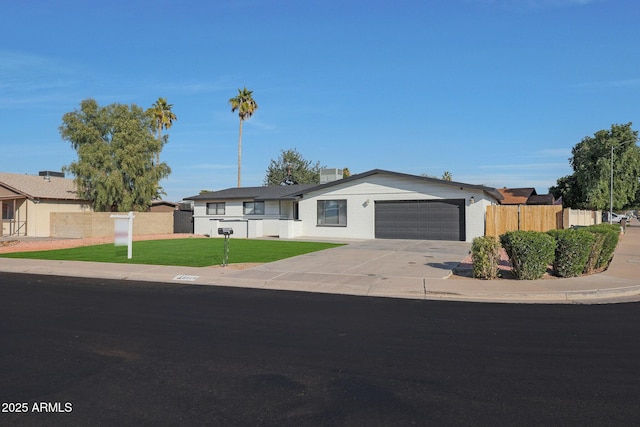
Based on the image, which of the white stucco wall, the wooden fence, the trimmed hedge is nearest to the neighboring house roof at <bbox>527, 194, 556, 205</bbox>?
the white stucco wall

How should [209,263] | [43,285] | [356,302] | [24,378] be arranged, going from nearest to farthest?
[24,378] → [356,302] → [43,285] → [209,263]

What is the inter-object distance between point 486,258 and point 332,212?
1812 centimetres

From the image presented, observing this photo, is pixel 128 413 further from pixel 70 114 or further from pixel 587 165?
pixel 587 165

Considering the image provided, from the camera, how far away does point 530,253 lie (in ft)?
37.8

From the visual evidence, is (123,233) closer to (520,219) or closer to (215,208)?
(215,208)

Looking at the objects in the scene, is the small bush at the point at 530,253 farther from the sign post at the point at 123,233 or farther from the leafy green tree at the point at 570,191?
the leafy green tree at the point at 570,191

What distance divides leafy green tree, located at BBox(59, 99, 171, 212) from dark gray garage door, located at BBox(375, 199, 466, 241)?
57.7 feet

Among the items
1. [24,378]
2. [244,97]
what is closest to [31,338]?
[24,378]

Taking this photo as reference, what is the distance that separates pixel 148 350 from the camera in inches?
233

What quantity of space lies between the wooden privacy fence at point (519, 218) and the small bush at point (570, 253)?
13.3m

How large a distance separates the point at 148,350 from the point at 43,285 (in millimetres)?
7384

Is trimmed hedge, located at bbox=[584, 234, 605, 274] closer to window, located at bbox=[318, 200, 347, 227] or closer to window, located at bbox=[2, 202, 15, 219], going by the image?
window, located at bbox=[318, 200, 347, 227]

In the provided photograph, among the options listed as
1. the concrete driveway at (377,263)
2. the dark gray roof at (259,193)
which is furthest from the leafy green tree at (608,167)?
the concrete driveway at (377,263)

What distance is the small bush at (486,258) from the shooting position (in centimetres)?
1185
